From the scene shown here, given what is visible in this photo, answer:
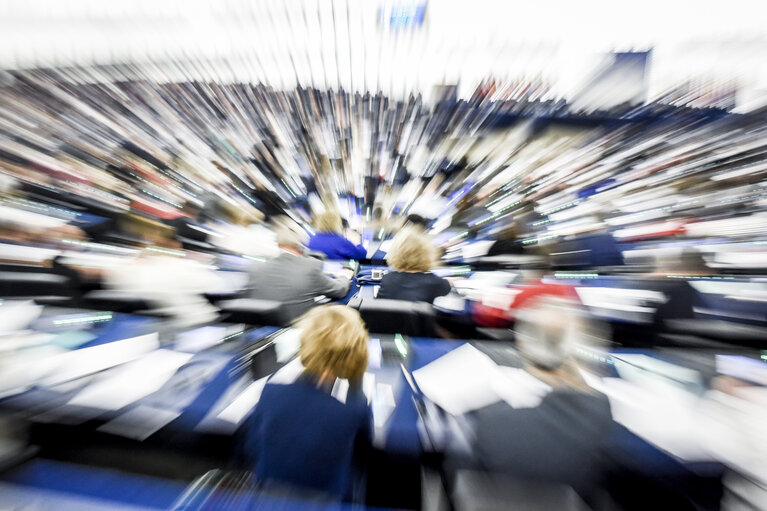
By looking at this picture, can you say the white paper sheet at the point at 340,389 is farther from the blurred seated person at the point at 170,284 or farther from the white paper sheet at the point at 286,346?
the blurred seated person at the point at 170,284

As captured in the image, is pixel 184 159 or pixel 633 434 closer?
pixel 633 434

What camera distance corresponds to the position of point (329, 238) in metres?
2.47

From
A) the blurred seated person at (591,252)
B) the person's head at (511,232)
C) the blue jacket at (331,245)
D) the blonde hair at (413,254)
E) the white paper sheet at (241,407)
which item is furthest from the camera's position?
the blue jacket at (331,245)

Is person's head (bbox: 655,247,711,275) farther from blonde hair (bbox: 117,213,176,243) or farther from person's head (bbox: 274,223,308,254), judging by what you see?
blonde hair (bbox: 117,213,176,243)

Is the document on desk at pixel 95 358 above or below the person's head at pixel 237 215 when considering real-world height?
below

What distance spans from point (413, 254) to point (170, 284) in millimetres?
1380

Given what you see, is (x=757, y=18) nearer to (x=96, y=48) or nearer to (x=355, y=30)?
(x=355, y=30)

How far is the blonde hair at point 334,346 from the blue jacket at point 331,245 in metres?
1.53

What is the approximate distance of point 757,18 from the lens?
1.83 m

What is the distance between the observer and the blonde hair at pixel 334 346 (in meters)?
0.88

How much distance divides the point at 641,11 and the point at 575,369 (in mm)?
2488

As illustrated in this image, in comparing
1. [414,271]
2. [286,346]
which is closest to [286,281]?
[286,346]

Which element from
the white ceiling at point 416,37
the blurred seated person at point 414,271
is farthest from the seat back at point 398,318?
the white ceiling at point 416,37

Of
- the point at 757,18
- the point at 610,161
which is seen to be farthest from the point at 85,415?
the point at 610,161
